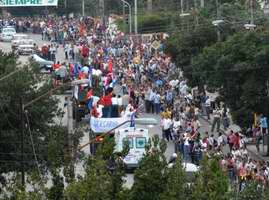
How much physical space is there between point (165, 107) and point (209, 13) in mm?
14758

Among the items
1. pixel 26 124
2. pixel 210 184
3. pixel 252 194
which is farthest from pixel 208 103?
pixel 210 184

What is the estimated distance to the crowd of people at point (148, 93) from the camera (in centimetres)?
4341

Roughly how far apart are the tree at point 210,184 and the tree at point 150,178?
887mm

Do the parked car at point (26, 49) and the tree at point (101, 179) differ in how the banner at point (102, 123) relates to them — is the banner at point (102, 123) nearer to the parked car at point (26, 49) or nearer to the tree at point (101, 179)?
the tree at point (101, 179)

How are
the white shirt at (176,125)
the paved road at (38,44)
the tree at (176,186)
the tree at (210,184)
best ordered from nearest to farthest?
the tree at (210,184) < the tree at (176,186) < the white shirt at (176,125) < the paved road at (38,44)

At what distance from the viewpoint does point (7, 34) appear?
8900 cm

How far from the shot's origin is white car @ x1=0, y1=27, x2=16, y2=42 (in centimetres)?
8844

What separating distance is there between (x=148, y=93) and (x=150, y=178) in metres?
32.2

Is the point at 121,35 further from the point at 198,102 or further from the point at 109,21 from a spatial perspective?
the point at 198,102

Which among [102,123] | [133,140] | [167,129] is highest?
[102,123]

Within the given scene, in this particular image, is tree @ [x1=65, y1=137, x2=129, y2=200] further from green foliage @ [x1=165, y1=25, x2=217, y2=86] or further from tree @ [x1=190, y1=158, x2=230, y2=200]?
green foliage @ [x1=165, y1=25, x2=217, y2=86]

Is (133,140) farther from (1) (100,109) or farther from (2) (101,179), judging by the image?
(2) (101,179)

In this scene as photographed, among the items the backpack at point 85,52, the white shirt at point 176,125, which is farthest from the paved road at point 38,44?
the white shirt at point 176,125

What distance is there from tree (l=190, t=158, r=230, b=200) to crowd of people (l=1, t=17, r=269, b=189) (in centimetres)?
309
